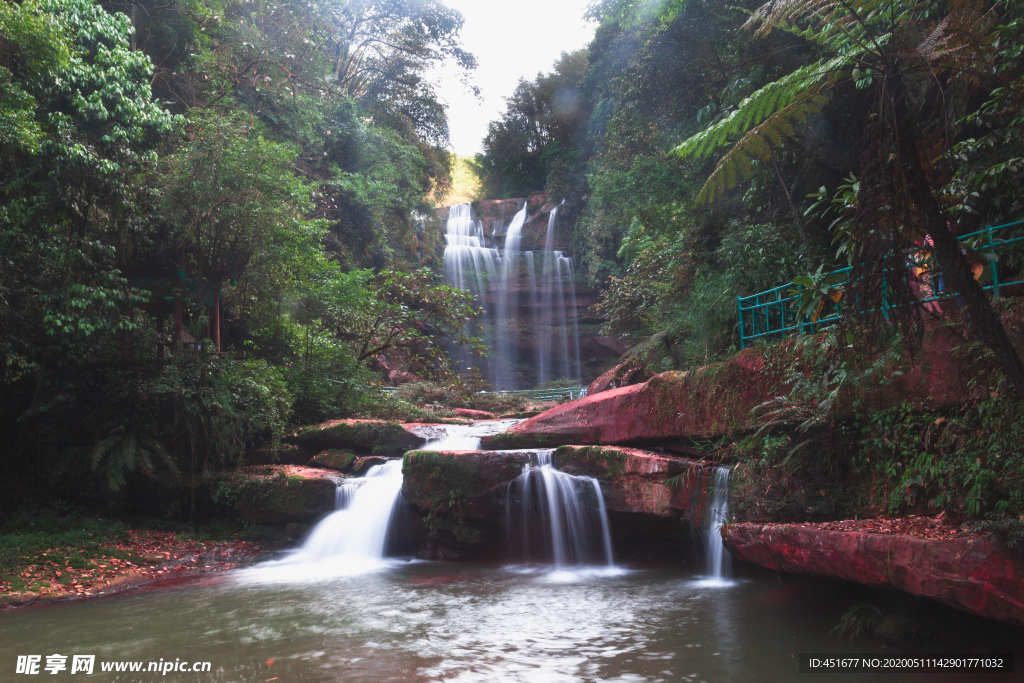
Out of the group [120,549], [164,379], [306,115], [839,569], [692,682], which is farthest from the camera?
[306,115]

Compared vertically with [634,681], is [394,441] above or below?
above

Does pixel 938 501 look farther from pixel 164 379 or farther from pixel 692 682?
pixel 164 379

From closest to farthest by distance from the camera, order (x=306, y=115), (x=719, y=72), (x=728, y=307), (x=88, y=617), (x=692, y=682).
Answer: (x=692, y=682)
(x=88, y=617)
(x=728, y=307)
(x=719, y=72)
(x=306, y=115)

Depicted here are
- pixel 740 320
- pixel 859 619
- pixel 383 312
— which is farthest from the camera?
pixel 383 312

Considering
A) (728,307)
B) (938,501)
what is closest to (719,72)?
(728,307)

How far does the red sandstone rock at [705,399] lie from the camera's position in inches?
231

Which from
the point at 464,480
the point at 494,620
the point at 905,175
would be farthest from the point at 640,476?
the point at 905,175

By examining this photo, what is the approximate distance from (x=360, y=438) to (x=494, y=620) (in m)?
6.65

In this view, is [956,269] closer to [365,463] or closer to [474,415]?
[365,463]

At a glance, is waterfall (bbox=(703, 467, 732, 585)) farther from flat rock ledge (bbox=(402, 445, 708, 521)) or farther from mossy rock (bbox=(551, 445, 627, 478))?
mossy rock (bbox=(551, 445, 627, 478))

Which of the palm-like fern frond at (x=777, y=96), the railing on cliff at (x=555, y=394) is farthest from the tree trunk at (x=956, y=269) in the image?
the railing on cliff at (x=555, y=394)

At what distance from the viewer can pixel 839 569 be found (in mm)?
4891

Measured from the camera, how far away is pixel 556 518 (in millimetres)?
8617

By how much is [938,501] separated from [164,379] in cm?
1085
